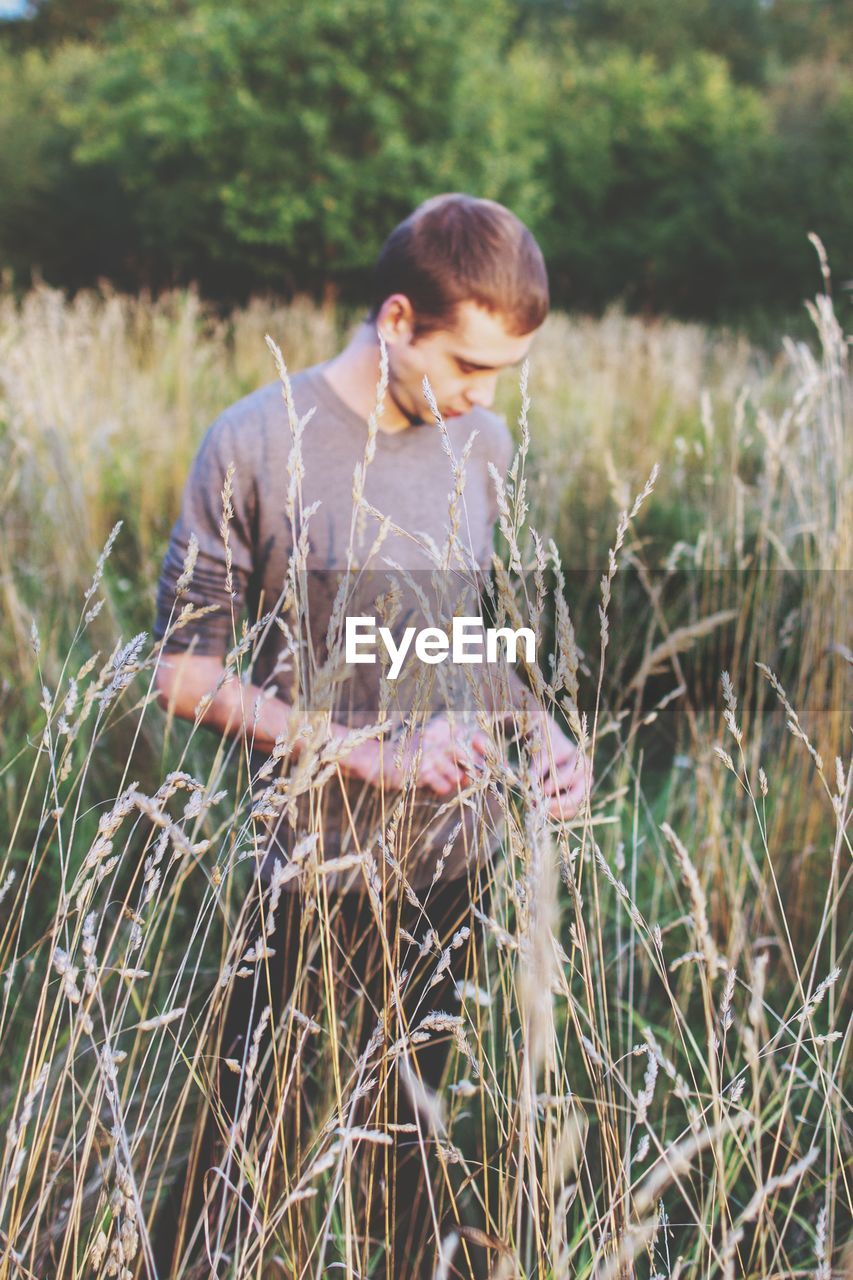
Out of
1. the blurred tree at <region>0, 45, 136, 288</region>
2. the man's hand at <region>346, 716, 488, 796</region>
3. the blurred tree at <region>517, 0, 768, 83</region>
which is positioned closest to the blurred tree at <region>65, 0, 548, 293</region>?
the blurred tree at <region>0, 45, 136, 288</region>

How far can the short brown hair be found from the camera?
1438 mm

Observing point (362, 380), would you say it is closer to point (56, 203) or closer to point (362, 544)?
point (362, 544)

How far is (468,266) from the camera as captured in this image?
144 centimetres

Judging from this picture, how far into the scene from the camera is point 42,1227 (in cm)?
142

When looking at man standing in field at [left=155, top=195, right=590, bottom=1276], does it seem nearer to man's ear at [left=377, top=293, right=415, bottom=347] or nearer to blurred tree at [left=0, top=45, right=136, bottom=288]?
man's ear at [left=377, top=293, right=415, bottom=347]

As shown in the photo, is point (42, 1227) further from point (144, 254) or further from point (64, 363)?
point (144, 254)

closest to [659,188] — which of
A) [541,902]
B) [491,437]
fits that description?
[491,437]

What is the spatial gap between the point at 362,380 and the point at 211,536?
0.38 meters

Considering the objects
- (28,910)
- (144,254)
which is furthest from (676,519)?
(144,254)

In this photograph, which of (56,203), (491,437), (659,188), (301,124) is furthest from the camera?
(659,188)

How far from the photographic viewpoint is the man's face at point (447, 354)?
1.47m

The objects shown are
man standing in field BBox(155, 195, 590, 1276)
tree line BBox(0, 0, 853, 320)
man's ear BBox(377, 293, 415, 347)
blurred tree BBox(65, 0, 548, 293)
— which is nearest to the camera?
man standing in field BBox(155, 195, 590, 1276)

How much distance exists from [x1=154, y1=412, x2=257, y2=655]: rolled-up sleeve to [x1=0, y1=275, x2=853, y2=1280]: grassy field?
0.21m

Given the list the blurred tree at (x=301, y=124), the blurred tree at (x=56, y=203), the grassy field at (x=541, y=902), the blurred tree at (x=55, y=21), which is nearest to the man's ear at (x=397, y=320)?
the grassy field at (x=541, y=902)
